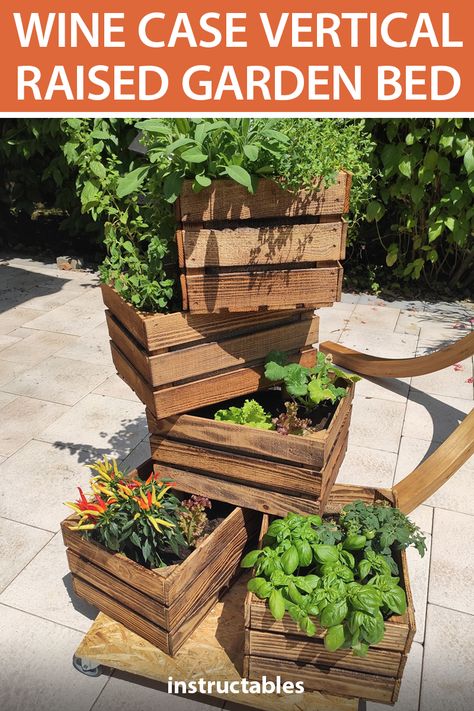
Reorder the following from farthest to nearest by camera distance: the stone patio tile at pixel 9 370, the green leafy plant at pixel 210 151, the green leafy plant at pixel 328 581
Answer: the stone patio tile at pixel 9 370
the green leafy plant at pixel 210 151
the green leafy plant at pixel 328 581

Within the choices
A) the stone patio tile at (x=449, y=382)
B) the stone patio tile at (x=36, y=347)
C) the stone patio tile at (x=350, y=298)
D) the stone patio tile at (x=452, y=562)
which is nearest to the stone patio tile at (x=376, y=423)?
the stone patio tile at (x=449, y=382)

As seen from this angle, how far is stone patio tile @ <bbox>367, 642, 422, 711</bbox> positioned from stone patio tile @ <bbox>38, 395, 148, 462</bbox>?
1.91 m

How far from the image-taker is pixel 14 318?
577cm

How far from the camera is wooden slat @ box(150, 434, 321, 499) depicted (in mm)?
2307

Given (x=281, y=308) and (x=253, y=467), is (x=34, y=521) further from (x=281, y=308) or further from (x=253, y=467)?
(x=281, y=308)

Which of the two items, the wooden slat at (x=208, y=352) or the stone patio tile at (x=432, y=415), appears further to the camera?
the stone patio tile at (x=432, y=415)

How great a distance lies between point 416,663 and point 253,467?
0.98 metres

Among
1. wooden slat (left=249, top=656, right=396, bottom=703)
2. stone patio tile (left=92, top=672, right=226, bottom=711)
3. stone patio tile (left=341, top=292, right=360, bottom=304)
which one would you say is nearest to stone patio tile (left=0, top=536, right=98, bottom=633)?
stone patio tile (left=92, top=672, right=226, bottom=711)

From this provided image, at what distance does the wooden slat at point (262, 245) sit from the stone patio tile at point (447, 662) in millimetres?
1562

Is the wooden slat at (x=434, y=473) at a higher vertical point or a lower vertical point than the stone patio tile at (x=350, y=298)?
lower

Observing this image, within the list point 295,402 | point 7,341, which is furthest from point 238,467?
point 7,341

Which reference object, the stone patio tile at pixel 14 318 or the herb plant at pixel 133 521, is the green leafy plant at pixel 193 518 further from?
the stone patio tile at pixel 14 318

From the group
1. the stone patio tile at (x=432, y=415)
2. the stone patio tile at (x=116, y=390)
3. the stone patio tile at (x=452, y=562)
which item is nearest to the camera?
the stone patio tile at (x=452, y=562)

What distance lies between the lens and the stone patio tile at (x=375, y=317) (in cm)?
557
